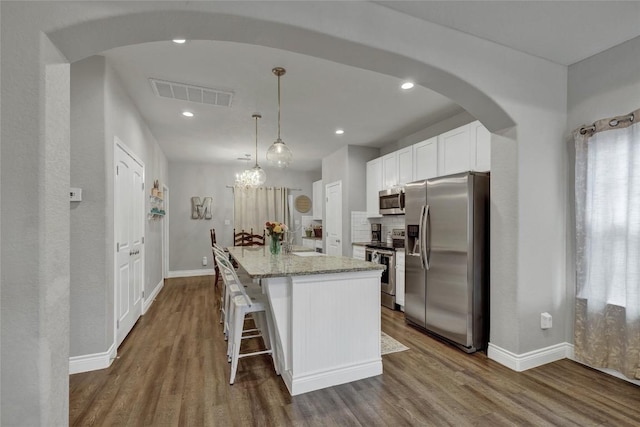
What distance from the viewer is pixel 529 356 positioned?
2578 mm

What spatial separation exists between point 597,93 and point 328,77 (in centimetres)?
229

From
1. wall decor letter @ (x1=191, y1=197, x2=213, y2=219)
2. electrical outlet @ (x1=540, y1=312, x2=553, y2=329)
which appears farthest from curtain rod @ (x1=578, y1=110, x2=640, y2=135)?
wall decor letter @ (x1=191, y1=197, x2=213, y2=219)

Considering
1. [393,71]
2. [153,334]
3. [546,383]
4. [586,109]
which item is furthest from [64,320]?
[586,109]

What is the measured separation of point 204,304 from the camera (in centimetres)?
461

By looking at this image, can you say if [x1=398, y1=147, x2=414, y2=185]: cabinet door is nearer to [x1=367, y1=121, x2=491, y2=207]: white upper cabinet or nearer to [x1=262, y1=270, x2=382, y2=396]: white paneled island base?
[x1=367, y1=121, x2=491, y2=207]: white upper cabinet

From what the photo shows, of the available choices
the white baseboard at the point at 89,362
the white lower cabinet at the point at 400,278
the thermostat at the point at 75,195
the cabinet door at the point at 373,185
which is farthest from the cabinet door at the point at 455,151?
the white baseboard at the point at 89,362

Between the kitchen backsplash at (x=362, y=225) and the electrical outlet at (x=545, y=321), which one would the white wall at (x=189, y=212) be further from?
the electrical outlet at (x=545, y=321)

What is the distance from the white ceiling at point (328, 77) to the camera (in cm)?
207

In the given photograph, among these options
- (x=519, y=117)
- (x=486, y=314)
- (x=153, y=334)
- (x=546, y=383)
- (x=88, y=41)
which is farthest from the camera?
(x=153, y=334)

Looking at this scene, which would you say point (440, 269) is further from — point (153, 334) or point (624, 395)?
point (153, 334)

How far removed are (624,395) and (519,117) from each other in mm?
2192

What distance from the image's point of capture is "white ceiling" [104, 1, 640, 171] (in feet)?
6.79

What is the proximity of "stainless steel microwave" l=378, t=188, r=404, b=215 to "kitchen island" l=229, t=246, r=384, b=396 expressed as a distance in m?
2.12

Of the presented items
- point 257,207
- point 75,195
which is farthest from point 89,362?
point 257,207
